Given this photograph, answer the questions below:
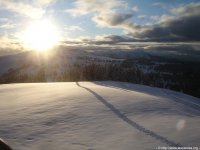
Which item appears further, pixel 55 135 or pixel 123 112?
pixel 123 112

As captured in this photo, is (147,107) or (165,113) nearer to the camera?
(165,113)

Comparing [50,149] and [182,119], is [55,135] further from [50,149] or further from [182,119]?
[182,119]

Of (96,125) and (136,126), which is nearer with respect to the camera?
(136,126)

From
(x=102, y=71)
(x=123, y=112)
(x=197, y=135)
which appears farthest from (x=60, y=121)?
(x=102, y=71)

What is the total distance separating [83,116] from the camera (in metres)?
5.85

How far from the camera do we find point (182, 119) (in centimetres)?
560

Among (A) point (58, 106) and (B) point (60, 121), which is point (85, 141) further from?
(A) point (58, 106)

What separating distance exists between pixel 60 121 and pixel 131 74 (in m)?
25.4

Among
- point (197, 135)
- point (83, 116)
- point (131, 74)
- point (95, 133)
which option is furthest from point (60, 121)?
point (131, 74)

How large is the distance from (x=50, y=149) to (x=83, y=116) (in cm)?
170

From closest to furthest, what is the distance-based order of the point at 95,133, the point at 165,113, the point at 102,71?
the point at 95,133
the point at 165,113
the point at 102,71

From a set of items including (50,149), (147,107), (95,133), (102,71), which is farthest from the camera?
(102,71)

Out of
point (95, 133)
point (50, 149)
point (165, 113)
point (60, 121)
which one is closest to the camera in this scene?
point (50, 149)

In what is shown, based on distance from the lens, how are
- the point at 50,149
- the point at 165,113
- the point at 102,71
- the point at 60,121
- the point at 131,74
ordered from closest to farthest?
the point at 50,149 < the point at 60,121 < the point at 165,113 < the point at 102,71 < the point at 131,74
